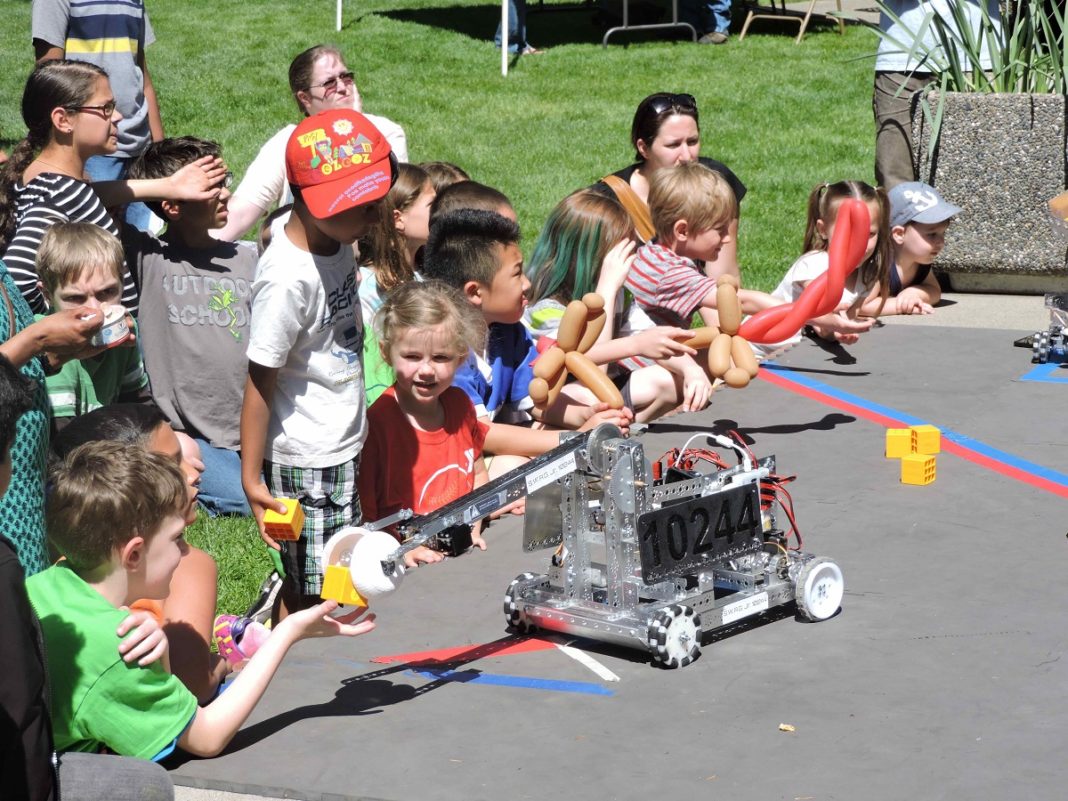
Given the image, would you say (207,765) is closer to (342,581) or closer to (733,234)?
(342,581)

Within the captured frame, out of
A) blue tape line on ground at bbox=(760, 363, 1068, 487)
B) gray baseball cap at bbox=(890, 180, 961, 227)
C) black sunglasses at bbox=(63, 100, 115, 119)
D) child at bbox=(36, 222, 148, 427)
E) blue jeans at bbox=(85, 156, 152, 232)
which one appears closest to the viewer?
child at bbox=(36, 222, 148, 427)

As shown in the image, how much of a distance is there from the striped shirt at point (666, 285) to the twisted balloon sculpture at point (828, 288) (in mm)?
320

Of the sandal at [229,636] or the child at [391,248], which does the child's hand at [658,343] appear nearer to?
the child at [391,248]

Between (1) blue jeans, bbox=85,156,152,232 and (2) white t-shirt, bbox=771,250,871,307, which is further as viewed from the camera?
(2) white t-shirt, bbox=771,250,871,307

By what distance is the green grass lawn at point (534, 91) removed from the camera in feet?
40.0

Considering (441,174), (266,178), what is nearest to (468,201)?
(441,174)

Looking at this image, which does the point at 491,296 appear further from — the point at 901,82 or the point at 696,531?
the point at 901,82

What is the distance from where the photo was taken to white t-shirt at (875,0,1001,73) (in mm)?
9039

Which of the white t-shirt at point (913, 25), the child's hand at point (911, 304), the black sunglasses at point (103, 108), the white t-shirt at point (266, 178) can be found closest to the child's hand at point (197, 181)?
the black sunglasses at point (103, 108)

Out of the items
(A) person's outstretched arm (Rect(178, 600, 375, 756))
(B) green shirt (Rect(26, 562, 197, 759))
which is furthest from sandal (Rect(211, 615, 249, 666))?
(B) green shirt (Rect(26, 562, 197, 759))

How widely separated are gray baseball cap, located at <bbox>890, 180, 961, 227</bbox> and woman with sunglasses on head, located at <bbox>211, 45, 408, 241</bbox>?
275 cm

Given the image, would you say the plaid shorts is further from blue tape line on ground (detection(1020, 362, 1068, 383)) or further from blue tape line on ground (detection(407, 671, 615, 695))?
blue tape line on ground (detection(1020, 362, 1068, 383))

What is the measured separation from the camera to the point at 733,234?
25.3ft

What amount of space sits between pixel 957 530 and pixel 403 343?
206 cm
